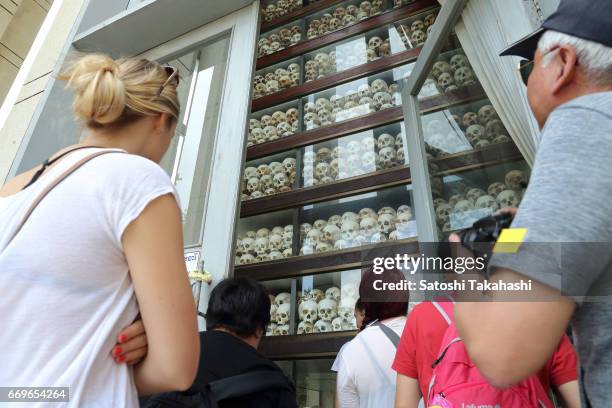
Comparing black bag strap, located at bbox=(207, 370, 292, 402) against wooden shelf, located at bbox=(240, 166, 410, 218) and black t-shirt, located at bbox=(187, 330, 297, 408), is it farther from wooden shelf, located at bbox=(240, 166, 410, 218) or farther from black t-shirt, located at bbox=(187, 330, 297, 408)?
wooden shelf, located at bbox=(240, 166, 410, 218)

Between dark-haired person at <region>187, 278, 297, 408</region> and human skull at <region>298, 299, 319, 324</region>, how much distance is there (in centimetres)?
141

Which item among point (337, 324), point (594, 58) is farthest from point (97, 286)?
point (337, 324)

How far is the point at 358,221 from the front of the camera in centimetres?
304

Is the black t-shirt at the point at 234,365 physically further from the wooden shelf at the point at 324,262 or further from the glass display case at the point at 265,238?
the glass display case at the point at 265,238

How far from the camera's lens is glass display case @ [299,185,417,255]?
286cm

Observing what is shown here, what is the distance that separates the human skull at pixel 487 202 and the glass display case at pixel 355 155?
1.03 m

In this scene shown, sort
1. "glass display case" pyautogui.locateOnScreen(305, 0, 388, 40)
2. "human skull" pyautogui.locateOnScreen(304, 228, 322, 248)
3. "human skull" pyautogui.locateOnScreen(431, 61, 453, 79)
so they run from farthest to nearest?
"glass display case" pyautogui.locateOnScreen(305, 0, 388, 40)
"human skull" pyautogui.locateOnScreen(304, 228, 322, 248)
"human skull" pyautogui.locateOnScreen(431, 61, 453, 79)

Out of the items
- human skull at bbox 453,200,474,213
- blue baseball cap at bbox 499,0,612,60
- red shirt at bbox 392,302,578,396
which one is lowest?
red shirt at bbox 392,302,578,396

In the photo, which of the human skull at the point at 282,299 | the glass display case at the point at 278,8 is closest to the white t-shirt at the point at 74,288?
the human skull at the point at 282,299

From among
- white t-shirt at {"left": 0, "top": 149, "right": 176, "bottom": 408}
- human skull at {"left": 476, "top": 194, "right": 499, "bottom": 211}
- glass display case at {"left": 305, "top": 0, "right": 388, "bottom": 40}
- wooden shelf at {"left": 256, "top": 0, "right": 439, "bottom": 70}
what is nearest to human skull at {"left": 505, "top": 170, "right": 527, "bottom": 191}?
human skull at {"left": 476, "top": 194, "right": 499, "bottom": 211}

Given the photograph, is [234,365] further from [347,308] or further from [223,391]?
[347,308]

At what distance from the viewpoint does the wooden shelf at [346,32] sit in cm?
336

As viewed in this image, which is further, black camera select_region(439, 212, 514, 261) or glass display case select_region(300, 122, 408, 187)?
glass display case select_region(300, 122, 408, 187)

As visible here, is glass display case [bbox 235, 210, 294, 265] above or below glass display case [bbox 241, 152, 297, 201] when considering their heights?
below
